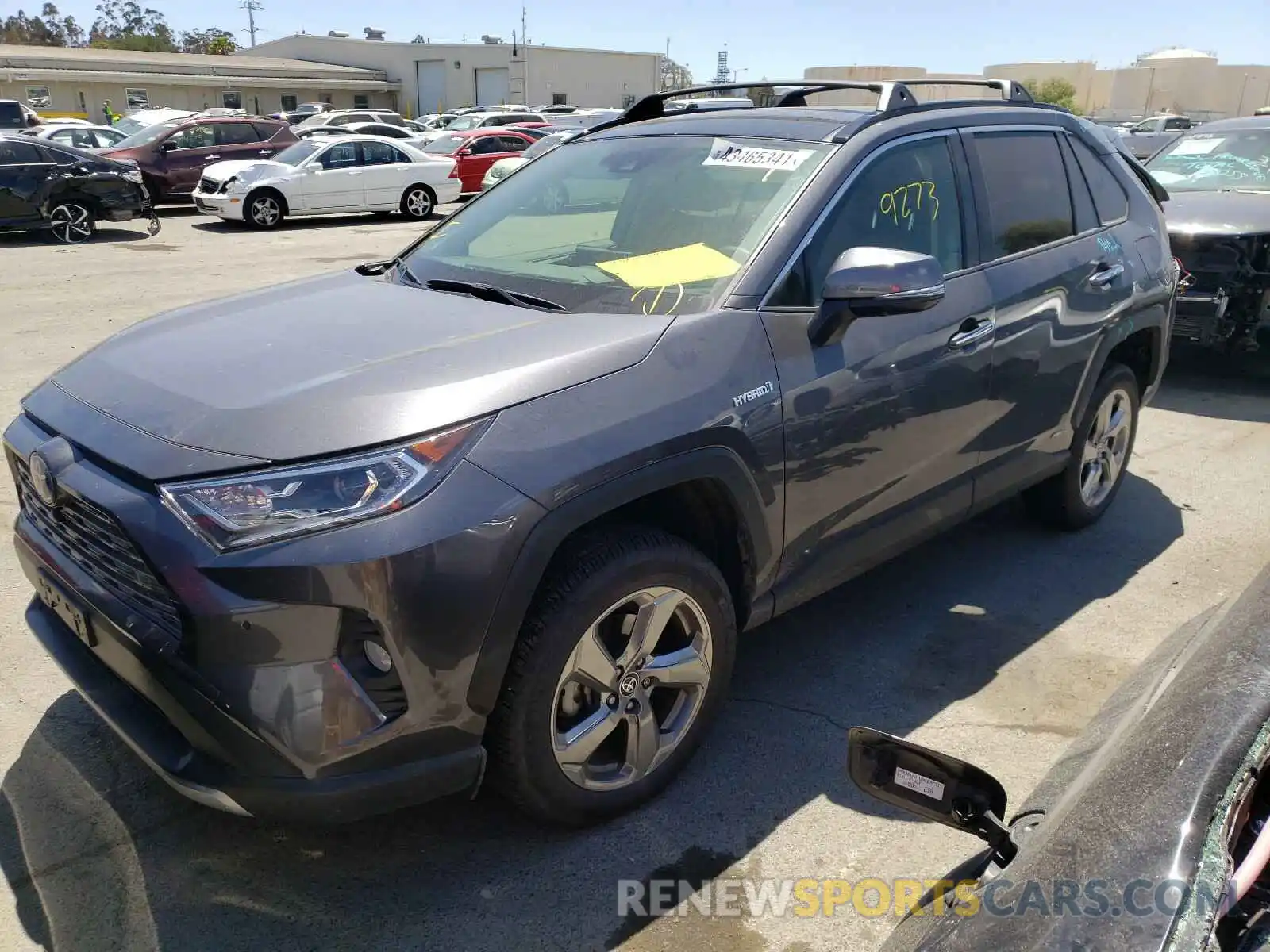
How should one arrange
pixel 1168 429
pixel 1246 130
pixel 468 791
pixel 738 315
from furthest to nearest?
1. pixel 1246 130
2. pixel 1168 429
3. pixel 738 315
4. pixel 468 791

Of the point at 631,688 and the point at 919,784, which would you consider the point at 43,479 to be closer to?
the point at 631,688

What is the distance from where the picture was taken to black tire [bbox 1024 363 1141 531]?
4.59m

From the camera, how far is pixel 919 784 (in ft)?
6.23

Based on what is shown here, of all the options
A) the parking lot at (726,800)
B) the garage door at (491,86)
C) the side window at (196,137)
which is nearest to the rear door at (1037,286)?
the parking lot at (726,800)

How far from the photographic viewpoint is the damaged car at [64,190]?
46.4 ft

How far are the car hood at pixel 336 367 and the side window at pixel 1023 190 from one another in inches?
69.4

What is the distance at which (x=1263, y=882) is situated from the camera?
1.47m

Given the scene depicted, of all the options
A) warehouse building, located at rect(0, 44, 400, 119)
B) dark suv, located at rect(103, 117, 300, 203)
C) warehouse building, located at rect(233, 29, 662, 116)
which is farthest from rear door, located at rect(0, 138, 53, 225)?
warehouse building, located at rect(233, 29, 662, 116)

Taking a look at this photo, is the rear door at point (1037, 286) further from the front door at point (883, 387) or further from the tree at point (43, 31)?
the tree at point (43, 31)

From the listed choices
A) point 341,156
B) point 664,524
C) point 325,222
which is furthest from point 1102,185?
point 325,222

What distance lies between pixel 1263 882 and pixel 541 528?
150cm

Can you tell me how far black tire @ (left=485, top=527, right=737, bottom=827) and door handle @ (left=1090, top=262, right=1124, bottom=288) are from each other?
8.07 ft

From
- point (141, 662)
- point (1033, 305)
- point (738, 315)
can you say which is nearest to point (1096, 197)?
point (1033, 305)

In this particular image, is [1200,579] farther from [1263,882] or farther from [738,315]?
[1263,882]
